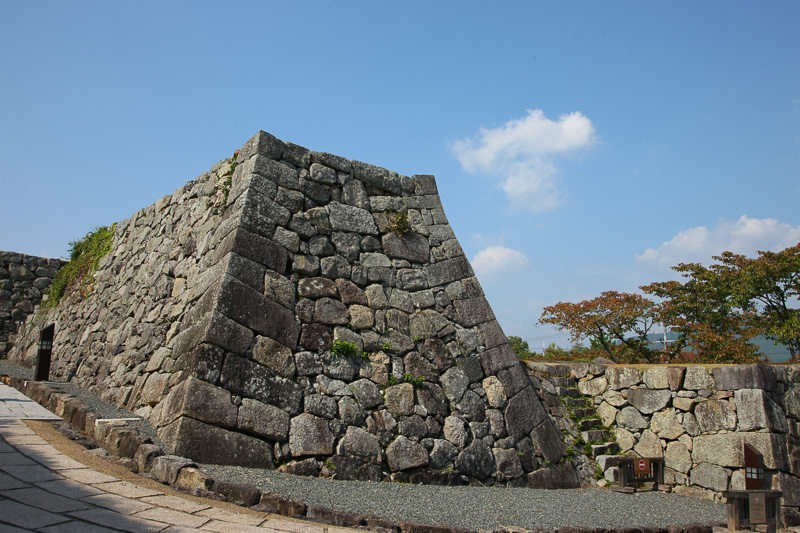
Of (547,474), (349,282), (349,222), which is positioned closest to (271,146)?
(349,222)

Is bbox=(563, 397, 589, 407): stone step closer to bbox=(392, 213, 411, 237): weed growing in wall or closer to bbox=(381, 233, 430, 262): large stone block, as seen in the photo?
bbox=(381, 233, 430, 262): large stone block

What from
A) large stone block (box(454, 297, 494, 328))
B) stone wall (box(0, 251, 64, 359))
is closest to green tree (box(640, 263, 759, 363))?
large stone block (box(454, 297, 494, 328))

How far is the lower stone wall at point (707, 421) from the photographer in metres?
7.52

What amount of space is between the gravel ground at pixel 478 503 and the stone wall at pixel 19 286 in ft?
29.0

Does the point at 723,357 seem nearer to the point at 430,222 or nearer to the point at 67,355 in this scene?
the point at 430,222

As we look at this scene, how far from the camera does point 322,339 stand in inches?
265

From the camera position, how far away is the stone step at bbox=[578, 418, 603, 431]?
28.7 feet

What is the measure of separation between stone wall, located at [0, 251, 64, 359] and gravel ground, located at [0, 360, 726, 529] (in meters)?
8.83

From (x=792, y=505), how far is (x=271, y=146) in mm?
8759

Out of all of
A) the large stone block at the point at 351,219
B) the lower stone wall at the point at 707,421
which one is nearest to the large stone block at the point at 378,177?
the large stone block at the point at 351,219

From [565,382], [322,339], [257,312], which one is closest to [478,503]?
[322,339]

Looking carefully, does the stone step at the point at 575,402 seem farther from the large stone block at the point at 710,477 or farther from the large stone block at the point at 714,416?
the large stone block at the point at 710,477

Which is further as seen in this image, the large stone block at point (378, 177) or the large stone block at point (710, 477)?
the large stone block at point (378, 177)

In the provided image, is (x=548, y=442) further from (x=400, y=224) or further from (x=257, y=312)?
(x=257, y=312)
